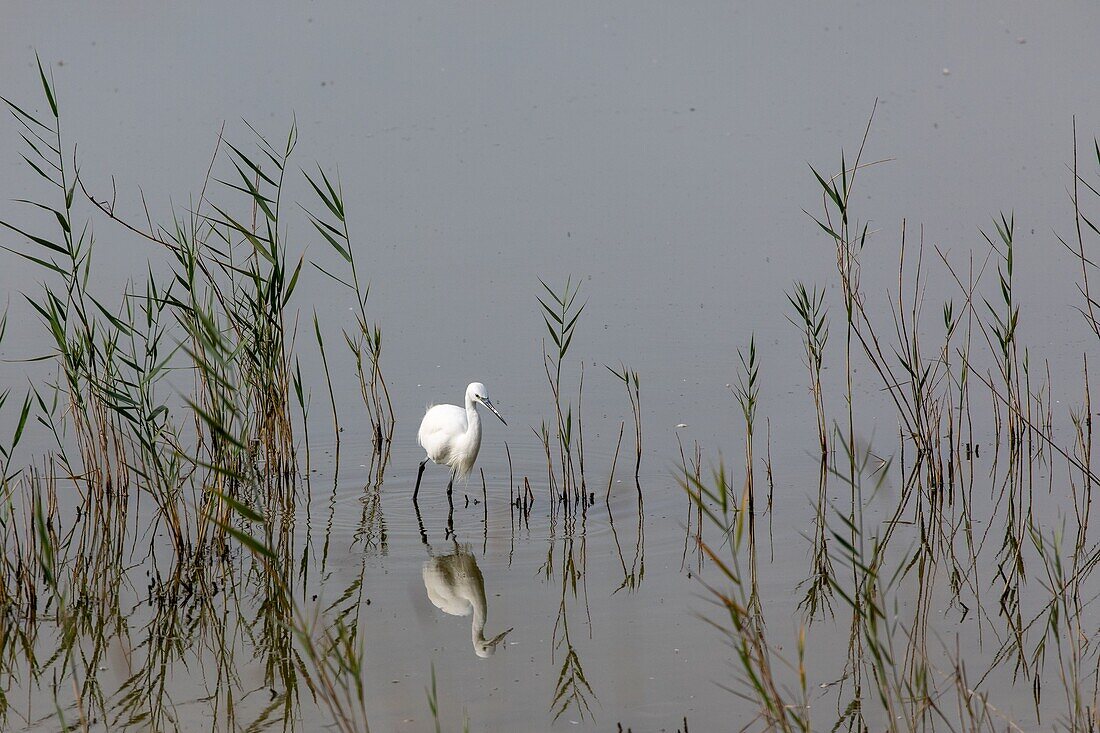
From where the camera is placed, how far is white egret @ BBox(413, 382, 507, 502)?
631 cm

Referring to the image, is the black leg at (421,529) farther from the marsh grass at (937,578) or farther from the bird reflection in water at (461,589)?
the marsh grass at (937,578)

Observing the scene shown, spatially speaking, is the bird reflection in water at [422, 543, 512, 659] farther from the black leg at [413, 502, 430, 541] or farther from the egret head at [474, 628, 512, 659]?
the black leg at [413, 502, 430, 541]

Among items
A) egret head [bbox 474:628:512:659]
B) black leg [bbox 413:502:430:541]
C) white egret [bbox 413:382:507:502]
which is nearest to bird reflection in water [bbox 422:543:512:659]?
egret head [bbox 474:628:512:659]

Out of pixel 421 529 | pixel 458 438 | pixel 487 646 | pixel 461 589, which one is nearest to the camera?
pixel 487 646

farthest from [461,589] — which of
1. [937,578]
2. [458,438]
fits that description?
[937,578]

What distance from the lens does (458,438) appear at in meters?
6.33

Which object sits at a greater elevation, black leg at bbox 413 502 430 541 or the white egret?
the white egret

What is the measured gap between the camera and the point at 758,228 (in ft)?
36.0

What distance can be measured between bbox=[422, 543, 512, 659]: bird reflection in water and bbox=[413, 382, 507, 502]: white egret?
26.6 inches

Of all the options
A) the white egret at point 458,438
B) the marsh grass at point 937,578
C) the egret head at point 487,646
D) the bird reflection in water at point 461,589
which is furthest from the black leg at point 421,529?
the marsh grass at point 937,578

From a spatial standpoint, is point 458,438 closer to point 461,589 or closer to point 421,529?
point 421,529

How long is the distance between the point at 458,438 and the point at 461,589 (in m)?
1.29

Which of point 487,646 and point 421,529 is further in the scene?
point 421,529

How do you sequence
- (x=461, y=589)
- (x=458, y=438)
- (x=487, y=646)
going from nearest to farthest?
(x=487, y=646) < (x=461, y=589) < (x=458, y=438)
